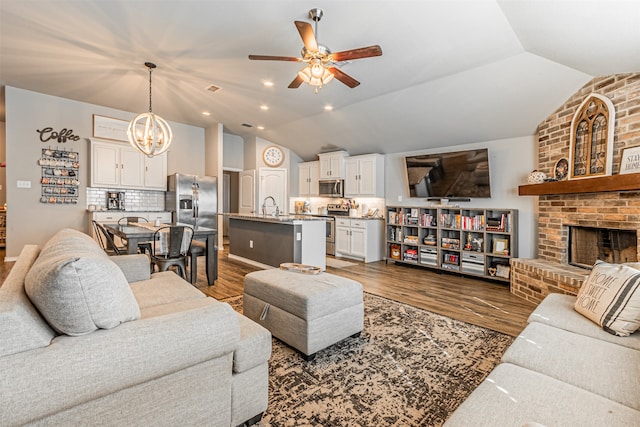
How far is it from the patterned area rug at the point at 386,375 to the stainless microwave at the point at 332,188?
4.24 metres

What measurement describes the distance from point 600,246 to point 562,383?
10.6 feet

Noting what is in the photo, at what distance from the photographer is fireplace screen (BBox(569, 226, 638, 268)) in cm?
324

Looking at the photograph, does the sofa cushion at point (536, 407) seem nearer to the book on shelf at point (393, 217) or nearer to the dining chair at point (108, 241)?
the dining chair at point (108, 241)

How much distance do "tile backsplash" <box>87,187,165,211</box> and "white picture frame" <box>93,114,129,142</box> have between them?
A: 1.09 meters

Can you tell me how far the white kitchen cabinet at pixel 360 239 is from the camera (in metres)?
6.02

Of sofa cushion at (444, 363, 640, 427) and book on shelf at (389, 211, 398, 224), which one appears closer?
sofa cushion at (444, 363, 640, 427)

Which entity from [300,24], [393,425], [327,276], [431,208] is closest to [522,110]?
[431,208]

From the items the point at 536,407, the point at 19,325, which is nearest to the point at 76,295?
the point at 19,325

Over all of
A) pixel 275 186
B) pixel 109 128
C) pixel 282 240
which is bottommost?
pixel 282 240

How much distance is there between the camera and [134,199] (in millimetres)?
6762

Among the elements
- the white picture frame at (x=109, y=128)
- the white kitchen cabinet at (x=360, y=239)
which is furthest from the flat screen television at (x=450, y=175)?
the white picture frame at (x=109, y=128)

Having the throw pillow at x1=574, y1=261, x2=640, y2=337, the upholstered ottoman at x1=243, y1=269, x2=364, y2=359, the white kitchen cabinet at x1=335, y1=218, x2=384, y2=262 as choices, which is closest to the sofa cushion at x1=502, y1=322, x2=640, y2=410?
the throw pillow at x1=574, y1=261, x2=640, y2=337

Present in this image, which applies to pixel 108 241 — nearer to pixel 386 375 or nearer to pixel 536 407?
pixel 386 375

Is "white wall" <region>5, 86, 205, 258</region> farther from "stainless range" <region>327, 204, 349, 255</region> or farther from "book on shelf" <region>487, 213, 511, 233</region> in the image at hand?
"book on shelf" <region>487, 213, 511, 233</region>
